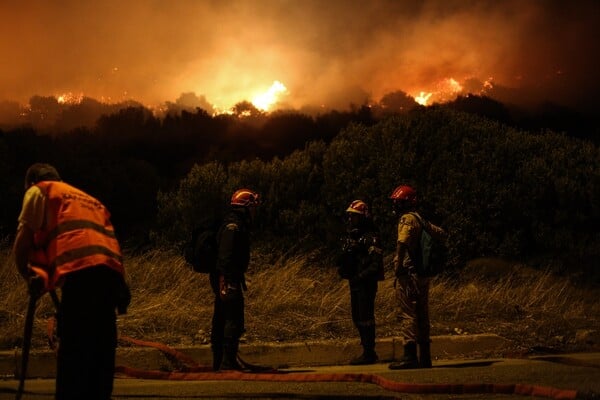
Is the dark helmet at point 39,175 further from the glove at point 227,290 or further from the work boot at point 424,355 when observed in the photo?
the work boot at point 424,355

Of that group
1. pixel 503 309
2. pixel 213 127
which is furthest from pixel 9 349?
pixel 213 127

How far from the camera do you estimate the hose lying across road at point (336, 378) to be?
215 inches

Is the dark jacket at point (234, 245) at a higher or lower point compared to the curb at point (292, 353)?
→ higher

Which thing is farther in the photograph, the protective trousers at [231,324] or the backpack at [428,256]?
the backpack at [428,256]

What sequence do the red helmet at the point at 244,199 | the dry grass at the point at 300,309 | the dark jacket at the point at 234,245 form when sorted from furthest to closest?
the dry grass at the point at 300,309 → the red helmet at the point at 244,199 → the dark jacket at the point at 234,245

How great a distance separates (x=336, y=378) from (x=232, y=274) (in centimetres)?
133

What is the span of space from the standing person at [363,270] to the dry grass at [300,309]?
0.87 meters

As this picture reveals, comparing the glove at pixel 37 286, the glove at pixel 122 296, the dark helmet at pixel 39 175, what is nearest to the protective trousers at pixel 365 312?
the glove at pixel 122 296

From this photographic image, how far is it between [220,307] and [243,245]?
2.21 ft

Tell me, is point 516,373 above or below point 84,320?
below

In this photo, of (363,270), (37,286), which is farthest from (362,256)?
(37,286)

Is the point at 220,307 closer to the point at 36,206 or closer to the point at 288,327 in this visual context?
the point at 288,327

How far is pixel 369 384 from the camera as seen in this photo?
238 inches

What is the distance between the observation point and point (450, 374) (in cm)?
655
